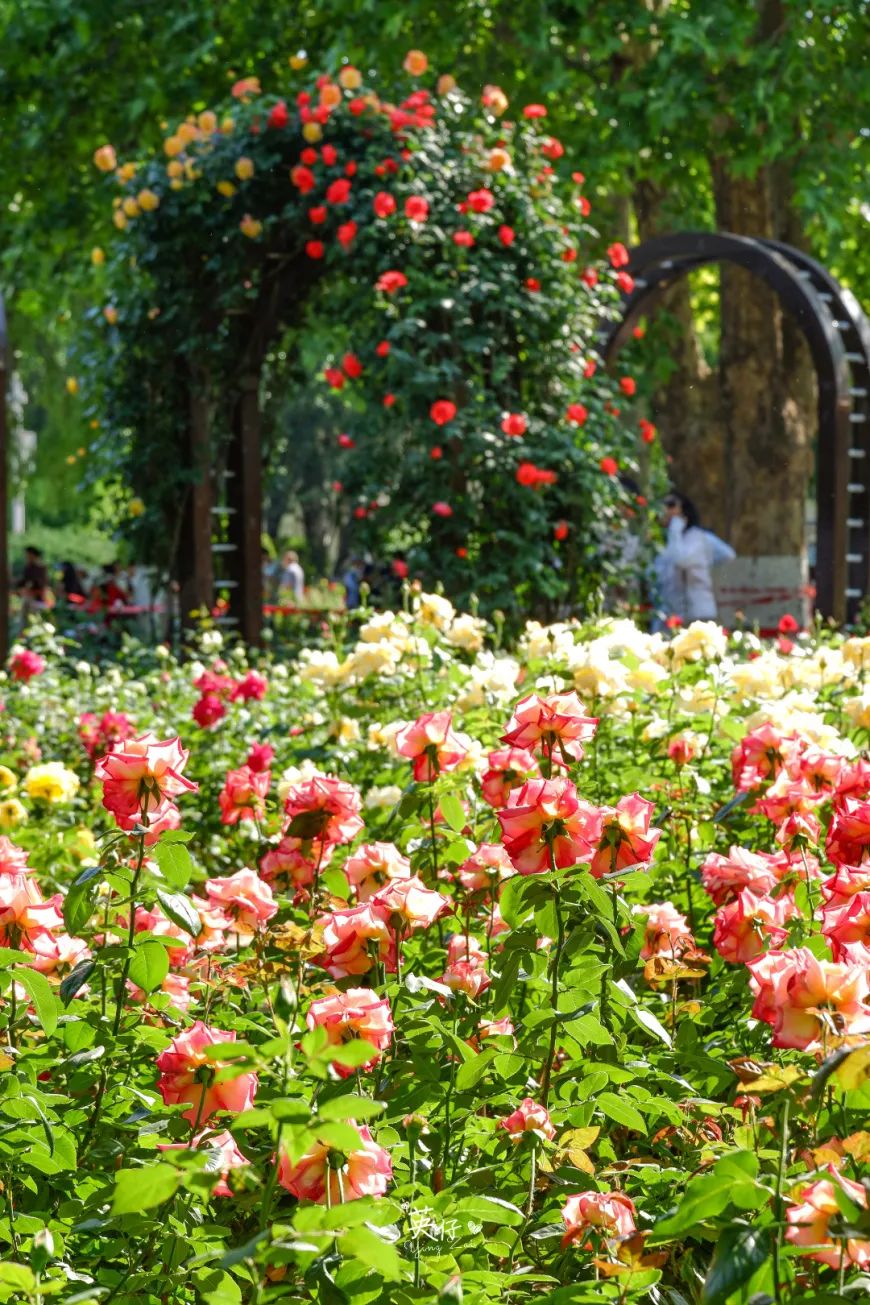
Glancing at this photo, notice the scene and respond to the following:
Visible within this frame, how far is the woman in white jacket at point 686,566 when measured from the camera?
10469mm

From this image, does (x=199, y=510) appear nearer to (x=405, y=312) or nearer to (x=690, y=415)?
(x=405, y=312)

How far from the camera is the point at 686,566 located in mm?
10492

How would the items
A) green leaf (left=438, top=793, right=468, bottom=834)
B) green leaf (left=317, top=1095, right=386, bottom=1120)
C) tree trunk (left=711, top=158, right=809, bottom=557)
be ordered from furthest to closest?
tree trunk (left=711, top=158, right=809, bottom=557) < green leaf (left=438, top=793, right=468, bottom=834) < green leaf (left=317, top=1095, right=386, bottom=1120)

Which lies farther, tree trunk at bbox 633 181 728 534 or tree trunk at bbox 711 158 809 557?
tree trunk at bbox 633 181 728 534

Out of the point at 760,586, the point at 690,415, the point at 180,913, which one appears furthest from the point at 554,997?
the point at 690,415

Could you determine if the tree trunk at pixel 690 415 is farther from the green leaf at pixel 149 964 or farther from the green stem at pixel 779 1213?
the green stem at pixel 779 1213

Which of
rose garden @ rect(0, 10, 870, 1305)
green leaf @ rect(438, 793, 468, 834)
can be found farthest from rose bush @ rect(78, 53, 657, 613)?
green leaf @ rect(438, 793, 468, 834)

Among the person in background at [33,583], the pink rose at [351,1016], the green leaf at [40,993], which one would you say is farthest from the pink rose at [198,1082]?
the person in background at [33,583]

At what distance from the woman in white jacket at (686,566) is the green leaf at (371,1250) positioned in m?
9.17

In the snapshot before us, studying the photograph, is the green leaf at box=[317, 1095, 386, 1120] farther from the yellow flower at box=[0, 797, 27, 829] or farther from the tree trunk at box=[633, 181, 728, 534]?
the tree trunk at box=[633, 181, 728, 534]

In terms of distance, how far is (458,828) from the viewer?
2.49 meters

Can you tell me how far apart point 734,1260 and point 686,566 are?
930cm

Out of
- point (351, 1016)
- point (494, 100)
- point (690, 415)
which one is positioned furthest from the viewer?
point (690, 415)

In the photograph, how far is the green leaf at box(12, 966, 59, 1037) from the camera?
1.85 meters
